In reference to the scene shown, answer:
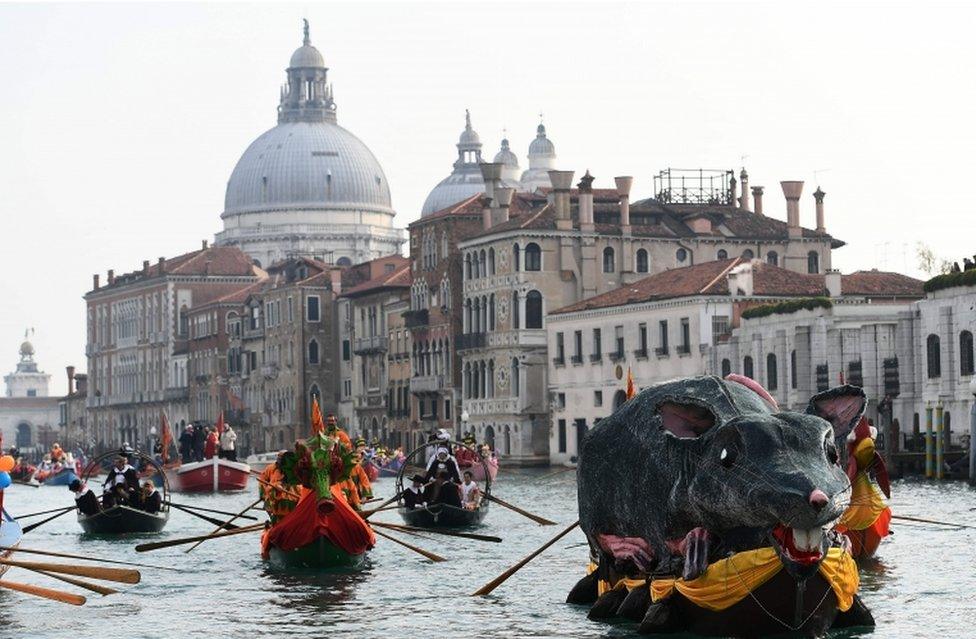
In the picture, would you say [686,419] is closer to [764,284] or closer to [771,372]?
[771,372]

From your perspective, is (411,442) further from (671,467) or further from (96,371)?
(671,467)

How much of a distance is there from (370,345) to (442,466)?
69.8 m

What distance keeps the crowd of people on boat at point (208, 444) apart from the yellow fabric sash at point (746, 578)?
4894cm

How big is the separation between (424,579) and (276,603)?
334cm

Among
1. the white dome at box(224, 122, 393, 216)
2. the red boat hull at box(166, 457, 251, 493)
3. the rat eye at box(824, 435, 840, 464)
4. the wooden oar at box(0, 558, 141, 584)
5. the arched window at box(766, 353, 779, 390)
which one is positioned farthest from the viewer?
the white dome at box(224, 122, 393, 216)

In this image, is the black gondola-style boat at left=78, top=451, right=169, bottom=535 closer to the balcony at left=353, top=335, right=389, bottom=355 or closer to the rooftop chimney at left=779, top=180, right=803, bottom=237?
the rooftop chimney at left=779, top=180, right=803, bottom=237

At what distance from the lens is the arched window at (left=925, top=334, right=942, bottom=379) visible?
204ft

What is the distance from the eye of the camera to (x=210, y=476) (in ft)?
211

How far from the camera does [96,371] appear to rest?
15438 cm

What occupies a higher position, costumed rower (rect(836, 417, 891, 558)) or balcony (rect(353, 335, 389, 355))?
balcony (rect(353, 335, 389, 355))

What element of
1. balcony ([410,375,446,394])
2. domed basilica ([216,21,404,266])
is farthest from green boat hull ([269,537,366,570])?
domed basilica ([216,21,404,266])

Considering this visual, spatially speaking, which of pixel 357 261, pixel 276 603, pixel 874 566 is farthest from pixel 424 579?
pixel 357 261

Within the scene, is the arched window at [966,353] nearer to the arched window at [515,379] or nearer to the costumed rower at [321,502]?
the arched window at [515,379]

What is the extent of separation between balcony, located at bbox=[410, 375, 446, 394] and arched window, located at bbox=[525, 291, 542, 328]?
28.3 ft
